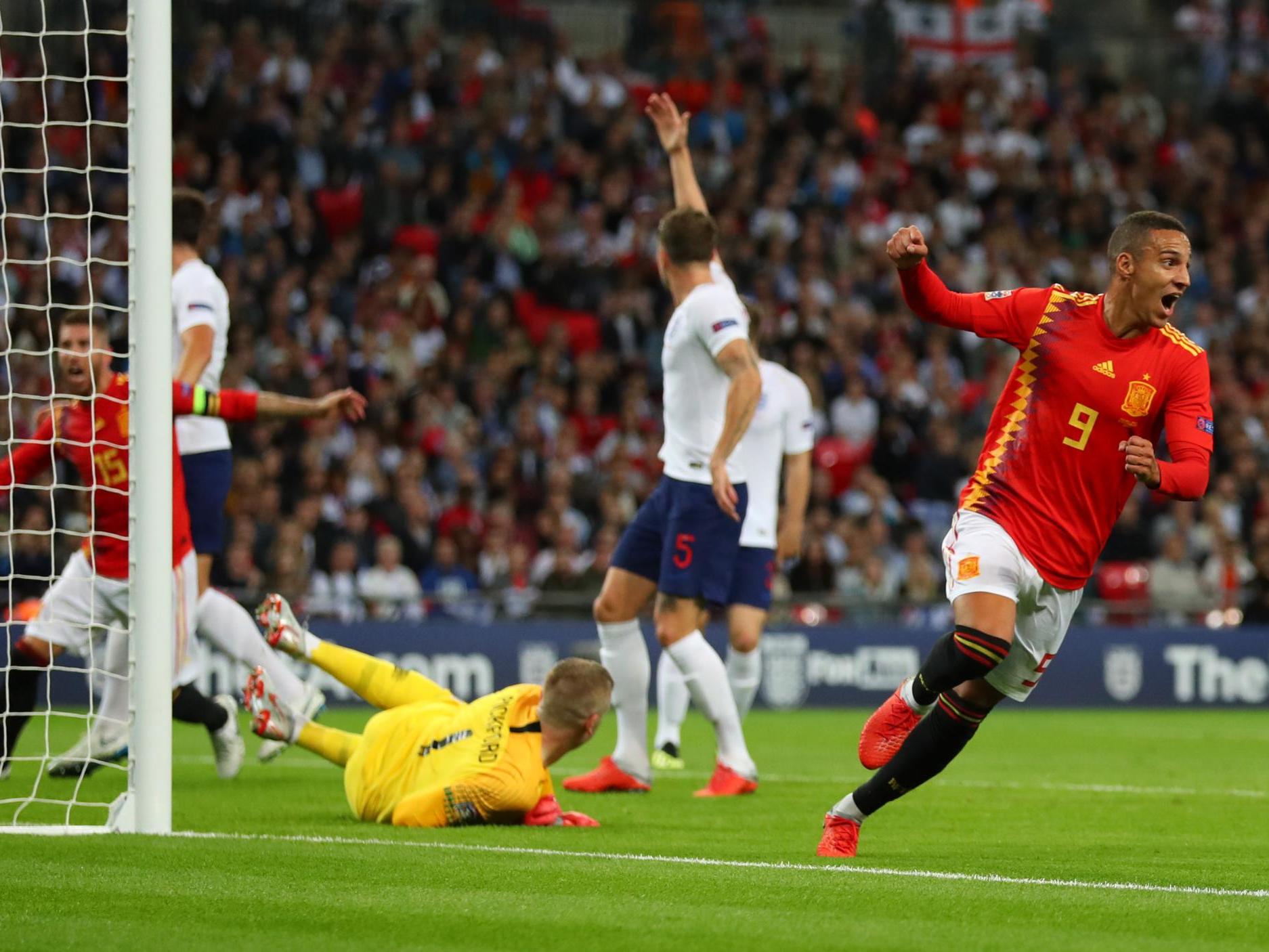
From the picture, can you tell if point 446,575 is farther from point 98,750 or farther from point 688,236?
point 688,236

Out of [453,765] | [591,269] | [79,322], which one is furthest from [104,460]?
[591,269]

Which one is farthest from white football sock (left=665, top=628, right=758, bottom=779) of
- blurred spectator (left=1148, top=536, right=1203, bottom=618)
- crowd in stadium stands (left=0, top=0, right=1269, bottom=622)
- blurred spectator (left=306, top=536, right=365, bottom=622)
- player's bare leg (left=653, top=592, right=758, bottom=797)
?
blurred spectator (left=1148, top=536, right=1203, bottom=618)

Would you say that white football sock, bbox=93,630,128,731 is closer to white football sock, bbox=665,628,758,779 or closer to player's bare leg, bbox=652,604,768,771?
white football sock, bbox=665,628,758,779

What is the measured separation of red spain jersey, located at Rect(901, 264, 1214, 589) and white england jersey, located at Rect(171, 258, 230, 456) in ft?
14.5

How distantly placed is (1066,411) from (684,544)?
9.69 ft

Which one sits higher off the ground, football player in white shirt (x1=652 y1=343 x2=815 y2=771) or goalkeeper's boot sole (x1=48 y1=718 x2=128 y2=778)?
football player in white shirt (x1=652 y1=343 x2=815 y2=771)

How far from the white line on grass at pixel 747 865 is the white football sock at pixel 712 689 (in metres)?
2.62

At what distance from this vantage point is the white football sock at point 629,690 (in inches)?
371

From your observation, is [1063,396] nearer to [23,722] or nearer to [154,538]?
[154,538]

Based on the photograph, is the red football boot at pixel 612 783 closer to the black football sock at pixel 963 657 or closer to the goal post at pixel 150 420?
the goal post at pixel 150 420

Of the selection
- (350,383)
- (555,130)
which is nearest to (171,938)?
(350,383)

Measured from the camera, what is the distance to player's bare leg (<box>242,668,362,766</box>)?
804 cm

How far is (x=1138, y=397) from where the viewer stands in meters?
6.53

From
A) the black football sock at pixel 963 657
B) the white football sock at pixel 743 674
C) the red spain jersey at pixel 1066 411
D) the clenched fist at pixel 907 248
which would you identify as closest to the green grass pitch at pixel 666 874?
the black football sock at pixel 963 657
